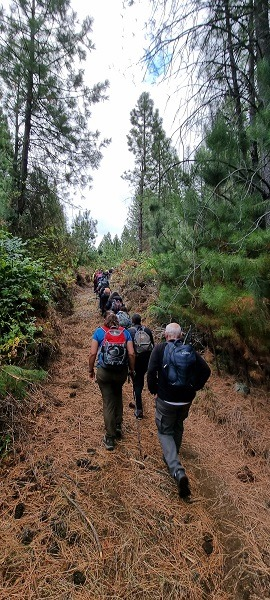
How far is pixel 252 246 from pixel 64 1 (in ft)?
38.4

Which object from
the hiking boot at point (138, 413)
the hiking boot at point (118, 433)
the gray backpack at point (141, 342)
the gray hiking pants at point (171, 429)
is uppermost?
the gray backpack at point (141, 342)

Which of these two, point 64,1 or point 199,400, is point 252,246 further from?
point 64,1

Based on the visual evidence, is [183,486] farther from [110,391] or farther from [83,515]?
[110,391]

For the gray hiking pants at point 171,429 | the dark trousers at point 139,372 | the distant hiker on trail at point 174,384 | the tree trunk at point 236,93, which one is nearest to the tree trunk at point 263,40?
the tree trunk at point 236,93

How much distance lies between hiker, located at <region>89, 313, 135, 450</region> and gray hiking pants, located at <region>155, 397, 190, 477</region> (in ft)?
2.14

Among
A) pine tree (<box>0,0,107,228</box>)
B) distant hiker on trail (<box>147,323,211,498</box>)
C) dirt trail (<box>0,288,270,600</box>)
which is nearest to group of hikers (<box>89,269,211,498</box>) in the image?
distant hiker on trail (<box>147,323,211,498</box>)

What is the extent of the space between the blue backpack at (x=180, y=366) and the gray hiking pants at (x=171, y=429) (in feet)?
0.91

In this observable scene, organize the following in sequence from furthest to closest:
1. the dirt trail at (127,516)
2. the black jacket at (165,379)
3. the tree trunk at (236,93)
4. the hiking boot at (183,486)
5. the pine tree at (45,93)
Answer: the pine tree at (45,93) → the tree trunk at (236,93) → the black jacket at (165,379) → the hiking boot at (183,486) → the dirt trail at (127,516)

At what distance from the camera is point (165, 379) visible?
3014 millimetres

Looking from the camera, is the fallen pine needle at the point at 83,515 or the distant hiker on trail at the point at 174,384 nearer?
the fallen pine needle at the point at 83,515

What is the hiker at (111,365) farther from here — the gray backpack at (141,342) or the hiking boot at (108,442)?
the gray backpack at (141,342)

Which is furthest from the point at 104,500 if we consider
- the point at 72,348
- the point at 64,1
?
the point at 64,1

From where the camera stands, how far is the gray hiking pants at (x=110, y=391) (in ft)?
11.6

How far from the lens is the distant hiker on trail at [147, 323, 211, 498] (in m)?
2.90
